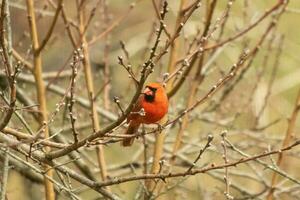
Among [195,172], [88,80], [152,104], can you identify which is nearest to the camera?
[195,172]

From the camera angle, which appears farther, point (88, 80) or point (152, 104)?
point (88, 80)

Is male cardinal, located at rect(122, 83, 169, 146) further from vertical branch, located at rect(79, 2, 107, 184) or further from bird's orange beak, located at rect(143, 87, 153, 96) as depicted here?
vertical branch, located at rect(79, 2, 107, 184)

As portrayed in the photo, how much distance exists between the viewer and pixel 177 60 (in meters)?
4.00

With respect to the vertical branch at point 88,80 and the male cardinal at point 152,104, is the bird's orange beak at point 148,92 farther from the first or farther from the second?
the vertical branch at point 88,80

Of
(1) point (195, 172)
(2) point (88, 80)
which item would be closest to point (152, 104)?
(1) point (195, 172)

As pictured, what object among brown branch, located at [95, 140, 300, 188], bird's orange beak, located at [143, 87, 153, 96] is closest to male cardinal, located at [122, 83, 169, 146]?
bird's orange beak, located at [143, 87, 153, 96]

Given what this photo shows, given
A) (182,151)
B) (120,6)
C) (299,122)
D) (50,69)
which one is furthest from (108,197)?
(299,122)

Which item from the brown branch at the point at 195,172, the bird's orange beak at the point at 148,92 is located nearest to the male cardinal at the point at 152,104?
the bird's orange beak at the point at 148,92

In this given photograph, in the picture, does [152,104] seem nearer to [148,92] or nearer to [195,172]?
[148,92]

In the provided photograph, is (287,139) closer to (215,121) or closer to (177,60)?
(177,60)

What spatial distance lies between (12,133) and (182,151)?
221 centimetres

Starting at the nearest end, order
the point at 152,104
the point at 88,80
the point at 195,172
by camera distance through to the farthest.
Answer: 1. the point at 195,172
2. the point at 152,104
3. the point at 88,80

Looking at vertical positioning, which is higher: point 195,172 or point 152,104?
point 152,104

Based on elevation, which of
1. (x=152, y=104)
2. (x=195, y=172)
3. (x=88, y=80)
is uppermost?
(x=88, y=80)
